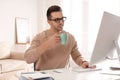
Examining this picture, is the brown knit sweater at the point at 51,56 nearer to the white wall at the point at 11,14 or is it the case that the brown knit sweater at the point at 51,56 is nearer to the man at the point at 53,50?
the man at the point at 53,50

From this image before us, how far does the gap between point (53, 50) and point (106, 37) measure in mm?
595

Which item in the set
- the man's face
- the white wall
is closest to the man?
the man's face

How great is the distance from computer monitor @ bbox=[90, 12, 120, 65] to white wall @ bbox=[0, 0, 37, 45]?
3313mm

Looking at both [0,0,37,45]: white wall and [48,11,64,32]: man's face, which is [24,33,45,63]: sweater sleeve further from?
[0,0,37,45]: white wall

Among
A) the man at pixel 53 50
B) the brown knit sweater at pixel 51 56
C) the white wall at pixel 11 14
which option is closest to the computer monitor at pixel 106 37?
the man at pixel 53 50

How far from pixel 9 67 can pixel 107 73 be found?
2.47 meters

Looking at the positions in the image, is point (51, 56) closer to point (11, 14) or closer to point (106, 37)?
point (106, 37)

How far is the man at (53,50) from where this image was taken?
6.01 feet

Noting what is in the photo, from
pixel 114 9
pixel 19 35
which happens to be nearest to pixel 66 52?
pixel 114 9

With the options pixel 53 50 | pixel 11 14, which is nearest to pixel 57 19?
pixel 53 50

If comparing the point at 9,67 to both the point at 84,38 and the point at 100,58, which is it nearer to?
the point at 84,38

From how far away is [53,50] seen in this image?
1.98 metres

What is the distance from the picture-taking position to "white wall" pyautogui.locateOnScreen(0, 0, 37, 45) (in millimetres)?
4547

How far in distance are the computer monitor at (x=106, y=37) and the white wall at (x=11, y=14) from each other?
3313 millimetres
